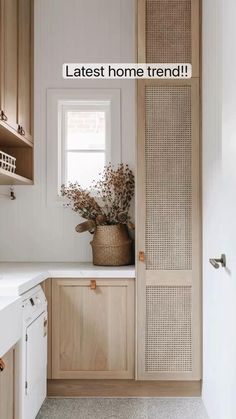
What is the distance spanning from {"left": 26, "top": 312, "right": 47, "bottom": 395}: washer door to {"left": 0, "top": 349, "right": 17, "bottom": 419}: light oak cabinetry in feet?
0.62

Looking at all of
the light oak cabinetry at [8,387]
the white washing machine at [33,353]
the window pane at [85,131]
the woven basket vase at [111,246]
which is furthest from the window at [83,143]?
the light oak cabinetry at [8,387]

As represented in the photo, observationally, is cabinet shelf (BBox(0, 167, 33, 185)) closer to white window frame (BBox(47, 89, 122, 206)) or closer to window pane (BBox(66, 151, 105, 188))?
white window frame (BBox(47, 89, 122, 206))

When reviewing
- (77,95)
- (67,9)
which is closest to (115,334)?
(77,95)

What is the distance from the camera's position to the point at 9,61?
8.35ft

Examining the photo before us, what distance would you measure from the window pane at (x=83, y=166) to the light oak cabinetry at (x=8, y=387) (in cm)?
165

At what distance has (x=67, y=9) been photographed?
128 inches

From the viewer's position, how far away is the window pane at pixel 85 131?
3324 millimetres

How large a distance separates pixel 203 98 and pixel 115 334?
5.18 ft

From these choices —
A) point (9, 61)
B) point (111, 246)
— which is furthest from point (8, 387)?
point (9, 61)

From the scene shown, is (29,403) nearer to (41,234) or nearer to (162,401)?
(162,401)

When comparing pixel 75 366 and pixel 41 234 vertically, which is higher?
pixel 41 234

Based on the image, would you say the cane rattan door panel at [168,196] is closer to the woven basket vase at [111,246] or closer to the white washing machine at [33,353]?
the woven basket vase at [111,246]

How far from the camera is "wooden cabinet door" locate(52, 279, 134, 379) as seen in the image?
2.72 metres

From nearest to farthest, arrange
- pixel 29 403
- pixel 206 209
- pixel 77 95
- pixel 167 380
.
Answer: pixel 29 403, pixel 206 209, pixel 167 380, pixel 77 95
